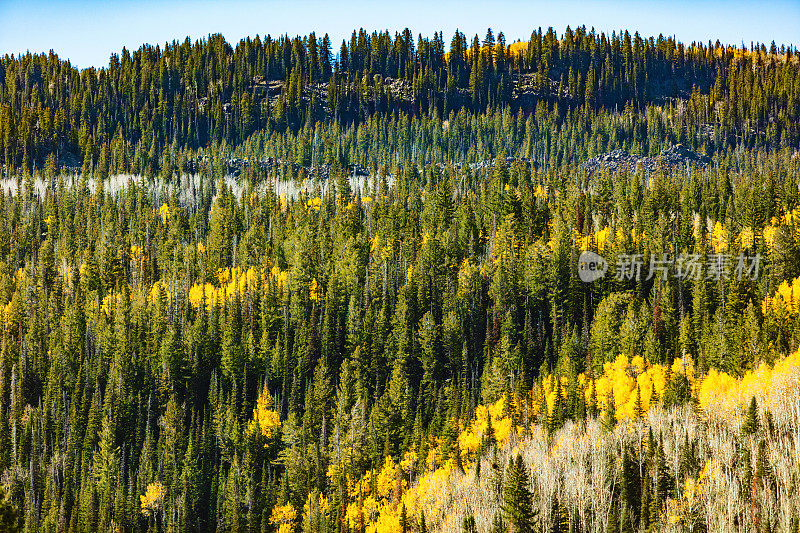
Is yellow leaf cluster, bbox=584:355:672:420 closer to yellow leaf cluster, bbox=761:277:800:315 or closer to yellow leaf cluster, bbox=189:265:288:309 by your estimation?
yellow leaf cluster, bbox=761:277:800:315

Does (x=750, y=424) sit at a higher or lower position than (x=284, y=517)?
higher

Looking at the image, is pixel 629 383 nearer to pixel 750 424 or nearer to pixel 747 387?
pixel 747 387

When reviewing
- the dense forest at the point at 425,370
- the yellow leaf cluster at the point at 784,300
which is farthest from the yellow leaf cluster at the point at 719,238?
the yellow leaf cluster at the point at 784,300

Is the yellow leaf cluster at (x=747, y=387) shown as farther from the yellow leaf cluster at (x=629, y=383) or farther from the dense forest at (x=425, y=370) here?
the yellow leaf cluster at (x=629, y=383)

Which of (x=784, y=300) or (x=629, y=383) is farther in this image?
(x=784, y=300)

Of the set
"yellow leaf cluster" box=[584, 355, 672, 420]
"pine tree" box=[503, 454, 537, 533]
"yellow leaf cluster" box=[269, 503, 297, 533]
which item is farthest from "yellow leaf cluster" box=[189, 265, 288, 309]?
"pine tree" box=[503, 454, 537, 533]

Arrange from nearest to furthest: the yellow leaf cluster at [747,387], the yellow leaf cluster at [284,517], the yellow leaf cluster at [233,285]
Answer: the yellow leaf cluster at [747,387] < the yellow leaf cluster at [284,517] < the yellow leaf cluster at [233,285]

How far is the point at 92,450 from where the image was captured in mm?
125938

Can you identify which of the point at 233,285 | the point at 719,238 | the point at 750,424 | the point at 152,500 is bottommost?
the point at 152,500

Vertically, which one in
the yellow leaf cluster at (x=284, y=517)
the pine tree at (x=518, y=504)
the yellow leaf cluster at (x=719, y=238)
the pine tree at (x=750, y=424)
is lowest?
the yellow leaf cluster at (x=284, y=517)

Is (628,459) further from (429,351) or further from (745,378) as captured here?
(429,351)

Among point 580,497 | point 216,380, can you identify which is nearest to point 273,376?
point 216,380

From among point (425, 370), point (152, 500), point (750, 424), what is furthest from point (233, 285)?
point (750, 424)

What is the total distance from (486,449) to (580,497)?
23.3 meters
